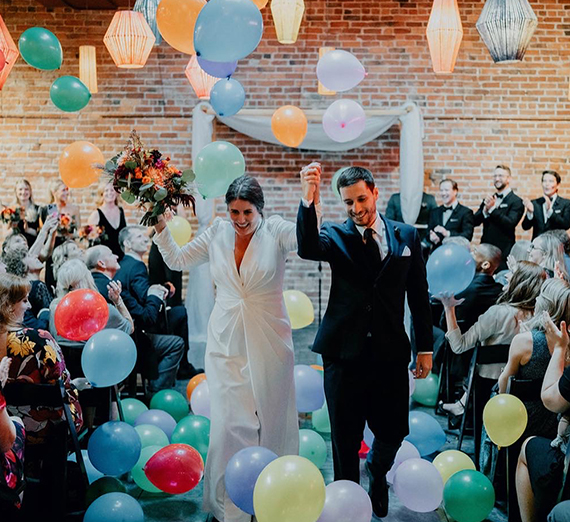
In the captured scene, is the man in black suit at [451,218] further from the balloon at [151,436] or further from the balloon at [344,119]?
the balloon at [151,436]

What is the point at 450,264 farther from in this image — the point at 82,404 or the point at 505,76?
the point at 505,76

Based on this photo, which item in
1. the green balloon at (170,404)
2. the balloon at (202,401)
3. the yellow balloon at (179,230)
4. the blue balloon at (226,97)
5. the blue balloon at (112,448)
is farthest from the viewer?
the yellow balloon at (179,230)

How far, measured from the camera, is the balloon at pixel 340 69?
569cm

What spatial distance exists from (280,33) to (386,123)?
312 centimetres

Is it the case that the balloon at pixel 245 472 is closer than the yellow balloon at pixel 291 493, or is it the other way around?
the yellow balloon at pixel 291 493

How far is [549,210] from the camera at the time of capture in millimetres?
7840

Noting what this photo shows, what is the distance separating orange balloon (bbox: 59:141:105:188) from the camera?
208 inches

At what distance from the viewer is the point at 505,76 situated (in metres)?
8.95

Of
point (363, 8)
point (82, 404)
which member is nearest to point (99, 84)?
point (363, 8)

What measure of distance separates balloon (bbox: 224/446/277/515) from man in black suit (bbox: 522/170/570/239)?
554 centimetres

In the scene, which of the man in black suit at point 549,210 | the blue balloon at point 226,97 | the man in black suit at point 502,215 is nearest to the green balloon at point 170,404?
the blue balloon at point 226,97

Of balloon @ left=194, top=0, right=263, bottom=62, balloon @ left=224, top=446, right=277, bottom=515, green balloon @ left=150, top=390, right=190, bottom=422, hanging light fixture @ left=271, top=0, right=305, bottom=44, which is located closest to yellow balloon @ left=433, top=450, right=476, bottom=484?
balloon @ left=224, top=446, right=277, bottom=515

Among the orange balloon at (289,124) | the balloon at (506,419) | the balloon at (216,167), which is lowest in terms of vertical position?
the balloon at (506,419)

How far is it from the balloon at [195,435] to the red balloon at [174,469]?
14.0 inches
